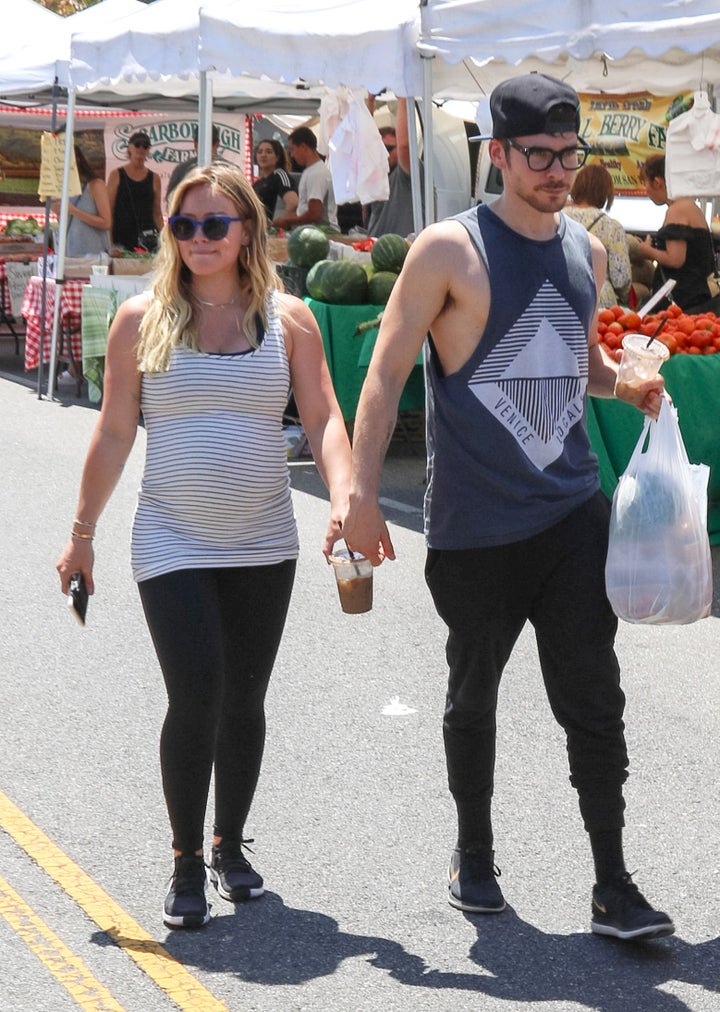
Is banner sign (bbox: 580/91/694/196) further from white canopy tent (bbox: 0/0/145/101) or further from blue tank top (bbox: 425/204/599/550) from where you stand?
blue tank top (bbox: 425/204/599/550)

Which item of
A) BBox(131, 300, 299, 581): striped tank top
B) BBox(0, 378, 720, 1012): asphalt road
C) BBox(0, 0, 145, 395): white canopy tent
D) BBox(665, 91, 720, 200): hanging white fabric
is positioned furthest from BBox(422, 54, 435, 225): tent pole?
BBox(131, 300, 299, 581): striped tank top

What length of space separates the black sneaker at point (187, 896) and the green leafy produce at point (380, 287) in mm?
6505

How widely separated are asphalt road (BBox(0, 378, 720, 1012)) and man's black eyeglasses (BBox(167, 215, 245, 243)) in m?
1.64

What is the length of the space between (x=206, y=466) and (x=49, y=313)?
410 inches

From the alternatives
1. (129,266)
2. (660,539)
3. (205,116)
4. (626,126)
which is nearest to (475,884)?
(660,539)

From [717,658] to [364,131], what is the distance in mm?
5618

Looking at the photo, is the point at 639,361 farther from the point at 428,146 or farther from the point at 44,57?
the point at 44,57

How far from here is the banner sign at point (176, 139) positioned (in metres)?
15.5

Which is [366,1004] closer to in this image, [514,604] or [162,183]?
[514,604]

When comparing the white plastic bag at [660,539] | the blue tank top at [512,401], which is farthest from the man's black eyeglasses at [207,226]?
the white plastic bag at [660,539]

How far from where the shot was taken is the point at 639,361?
3484 mm

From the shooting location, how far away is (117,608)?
6.68m

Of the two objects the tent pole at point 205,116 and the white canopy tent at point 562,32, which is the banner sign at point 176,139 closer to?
the tent pole at point 205,116

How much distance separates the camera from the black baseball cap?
3311 mm
